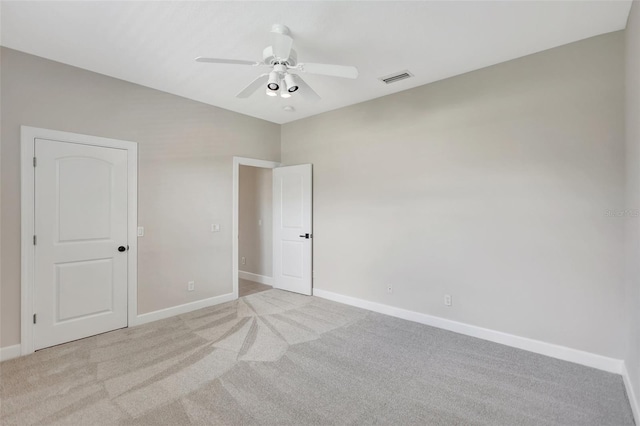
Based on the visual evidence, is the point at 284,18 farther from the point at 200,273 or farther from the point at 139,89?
the point at 200,273

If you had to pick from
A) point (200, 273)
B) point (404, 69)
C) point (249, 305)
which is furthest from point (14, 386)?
point (404, 69)

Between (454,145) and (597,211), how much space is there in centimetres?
140

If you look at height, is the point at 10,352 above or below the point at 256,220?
below

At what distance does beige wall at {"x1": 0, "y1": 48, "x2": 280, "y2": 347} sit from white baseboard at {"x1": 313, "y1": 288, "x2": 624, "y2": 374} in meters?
2.34

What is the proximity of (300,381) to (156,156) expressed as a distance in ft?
10.1

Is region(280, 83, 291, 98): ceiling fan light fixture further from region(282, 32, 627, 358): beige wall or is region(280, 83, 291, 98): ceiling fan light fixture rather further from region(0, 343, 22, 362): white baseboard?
region(0, 343, 22, 362): white baseboard

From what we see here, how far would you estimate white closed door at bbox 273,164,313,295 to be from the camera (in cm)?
475

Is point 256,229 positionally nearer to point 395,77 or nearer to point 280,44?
point 395,77

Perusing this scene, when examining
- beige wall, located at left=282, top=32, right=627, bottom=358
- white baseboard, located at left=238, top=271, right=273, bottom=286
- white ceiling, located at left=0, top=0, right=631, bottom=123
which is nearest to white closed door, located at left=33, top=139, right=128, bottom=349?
white ceiling, located at left=0, top=0, right=631, bottom=123

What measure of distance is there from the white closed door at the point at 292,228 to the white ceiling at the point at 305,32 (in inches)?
73.5

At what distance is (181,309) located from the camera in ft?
12.8

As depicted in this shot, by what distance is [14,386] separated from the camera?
2.32 meters

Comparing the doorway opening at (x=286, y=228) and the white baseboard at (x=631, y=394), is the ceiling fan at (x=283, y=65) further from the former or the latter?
the white baseboard at (x=631, y=394)

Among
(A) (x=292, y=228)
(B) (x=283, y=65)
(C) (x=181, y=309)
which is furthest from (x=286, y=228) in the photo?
(B) (x=283, y=65)
